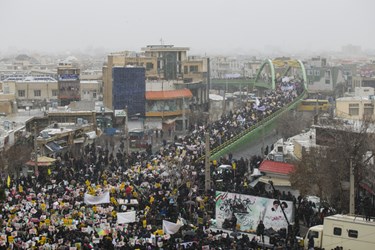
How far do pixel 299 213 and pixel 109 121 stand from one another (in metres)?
21.2

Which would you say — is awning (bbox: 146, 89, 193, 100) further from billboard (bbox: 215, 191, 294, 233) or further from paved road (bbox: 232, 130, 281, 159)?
billboard (bbox: 215, 191, 294, 233)

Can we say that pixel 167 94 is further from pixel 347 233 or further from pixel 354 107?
pixel 347 233

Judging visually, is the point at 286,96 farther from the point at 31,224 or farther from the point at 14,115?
the point at 31,224

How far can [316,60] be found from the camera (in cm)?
7438

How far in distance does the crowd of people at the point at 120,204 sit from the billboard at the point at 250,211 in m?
0.54

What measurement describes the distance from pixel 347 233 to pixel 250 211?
8.97ft

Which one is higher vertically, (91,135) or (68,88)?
(68,88)

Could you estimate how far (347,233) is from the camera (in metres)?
13.0

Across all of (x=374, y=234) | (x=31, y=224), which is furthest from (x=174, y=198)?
(x=374, y=234)

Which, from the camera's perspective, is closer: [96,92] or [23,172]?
[23,172]

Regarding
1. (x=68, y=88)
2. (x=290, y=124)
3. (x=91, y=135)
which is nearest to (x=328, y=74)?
(x=68, y=88)

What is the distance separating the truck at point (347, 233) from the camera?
12.8 meters

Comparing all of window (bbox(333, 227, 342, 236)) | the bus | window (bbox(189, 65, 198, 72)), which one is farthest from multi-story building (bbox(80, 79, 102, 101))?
window (bbox(333, 227, 342, 236))

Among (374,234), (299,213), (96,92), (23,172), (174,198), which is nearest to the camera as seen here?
(374,234)
